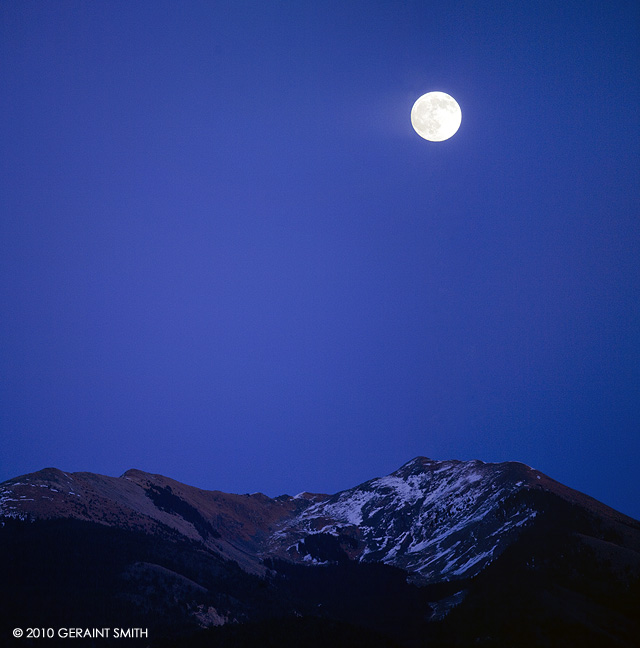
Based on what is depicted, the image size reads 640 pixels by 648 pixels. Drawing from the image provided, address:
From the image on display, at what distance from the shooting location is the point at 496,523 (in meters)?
186

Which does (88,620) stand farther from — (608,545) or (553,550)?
(608,545)

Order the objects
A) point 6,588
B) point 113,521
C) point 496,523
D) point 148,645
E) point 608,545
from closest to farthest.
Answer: point 148,645 → point 6,588 → point 608,545 → point 113,521 → point 496,523

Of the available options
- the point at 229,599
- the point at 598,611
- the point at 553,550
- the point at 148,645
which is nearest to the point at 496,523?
the point at 553,550

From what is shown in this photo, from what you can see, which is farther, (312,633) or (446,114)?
(446,114)

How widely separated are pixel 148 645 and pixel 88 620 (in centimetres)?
1391

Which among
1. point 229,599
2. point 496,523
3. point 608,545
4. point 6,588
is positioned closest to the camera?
point 6,588

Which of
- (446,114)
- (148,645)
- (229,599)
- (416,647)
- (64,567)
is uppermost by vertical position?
(446,114)

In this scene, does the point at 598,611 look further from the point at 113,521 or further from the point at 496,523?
the point at 113,521

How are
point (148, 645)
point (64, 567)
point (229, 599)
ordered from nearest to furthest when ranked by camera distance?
point (148, 645)
point (64, 567)
point (229, 599)

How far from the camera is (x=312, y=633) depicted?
106938mm

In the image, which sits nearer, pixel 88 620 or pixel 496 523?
pixel 88 620

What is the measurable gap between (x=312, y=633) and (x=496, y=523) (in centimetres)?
10375

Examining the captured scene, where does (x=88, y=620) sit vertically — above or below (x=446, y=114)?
below

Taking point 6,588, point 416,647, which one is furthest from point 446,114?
point 6,588
